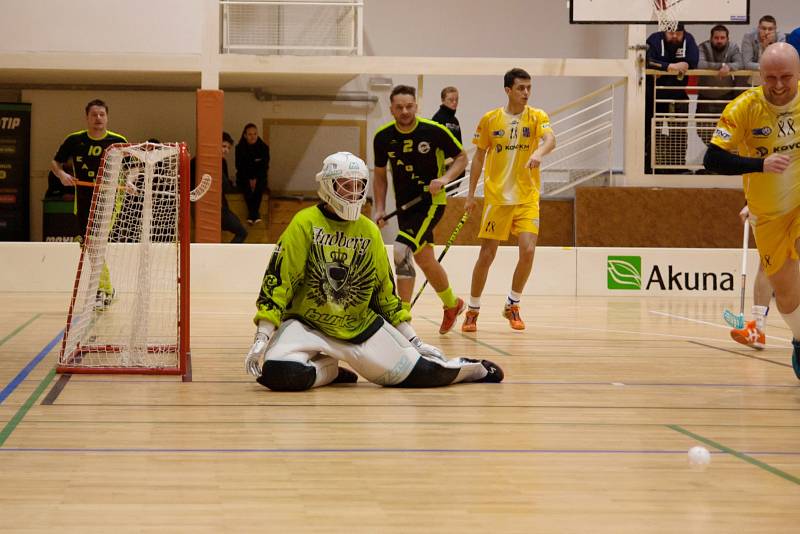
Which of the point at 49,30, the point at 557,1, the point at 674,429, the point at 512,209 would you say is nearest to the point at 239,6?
the point at 49,30

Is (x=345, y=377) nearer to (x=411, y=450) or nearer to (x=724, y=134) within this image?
(x=411, y=450)

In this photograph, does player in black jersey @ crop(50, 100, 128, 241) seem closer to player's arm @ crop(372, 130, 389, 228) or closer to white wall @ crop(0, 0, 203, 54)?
player's arm @ crop(372, 130, 389, 228)

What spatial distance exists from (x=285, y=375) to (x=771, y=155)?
2.60 meters

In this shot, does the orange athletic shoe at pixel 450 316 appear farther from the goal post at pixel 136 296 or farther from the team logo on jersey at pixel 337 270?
the team logo on jersey at pixel 337 270

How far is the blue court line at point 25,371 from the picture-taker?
4969 mm

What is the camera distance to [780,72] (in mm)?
5141

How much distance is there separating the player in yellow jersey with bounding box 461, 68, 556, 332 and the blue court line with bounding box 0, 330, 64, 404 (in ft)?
10.0

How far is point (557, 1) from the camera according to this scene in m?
18.0

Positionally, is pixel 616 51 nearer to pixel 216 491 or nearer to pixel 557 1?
pixel 557 1

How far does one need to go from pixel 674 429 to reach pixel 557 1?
14.8 metres

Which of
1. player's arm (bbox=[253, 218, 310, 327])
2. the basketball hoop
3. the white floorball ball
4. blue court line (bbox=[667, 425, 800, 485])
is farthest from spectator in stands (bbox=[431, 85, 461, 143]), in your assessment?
the white floorball ball

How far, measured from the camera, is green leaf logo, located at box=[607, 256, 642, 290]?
13312 millimetres

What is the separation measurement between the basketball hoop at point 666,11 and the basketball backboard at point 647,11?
3cm

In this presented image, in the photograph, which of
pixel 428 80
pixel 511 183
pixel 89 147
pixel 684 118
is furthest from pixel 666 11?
pixel 89 147
